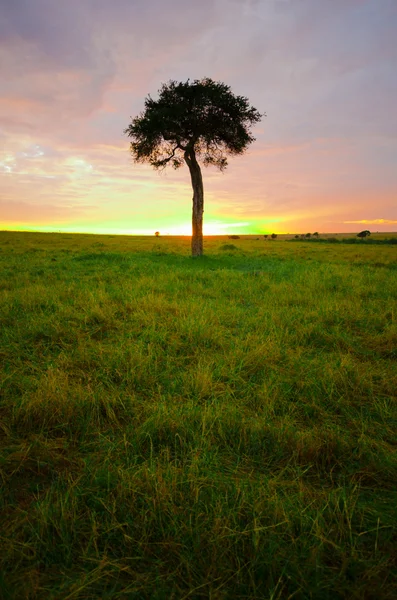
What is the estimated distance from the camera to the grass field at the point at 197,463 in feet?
4.12

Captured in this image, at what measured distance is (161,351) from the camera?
375 centimetres

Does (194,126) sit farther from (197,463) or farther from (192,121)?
(197,463)

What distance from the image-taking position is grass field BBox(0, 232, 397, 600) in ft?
4.12

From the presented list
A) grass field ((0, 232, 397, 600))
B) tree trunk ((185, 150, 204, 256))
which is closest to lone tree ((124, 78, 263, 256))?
tree trunk ((185, 150, 204, 256))

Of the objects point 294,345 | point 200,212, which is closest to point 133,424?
point 294,345

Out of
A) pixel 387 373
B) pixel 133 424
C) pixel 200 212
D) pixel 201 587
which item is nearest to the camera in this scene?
pixel 201 587

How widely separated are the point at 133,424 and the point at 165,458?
53 centimetres

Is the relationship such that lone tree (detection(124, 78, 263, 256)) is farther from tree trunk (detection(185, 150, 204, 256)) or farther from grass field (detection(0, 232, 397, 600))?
grass field (detection(0, 232, 397, 600))

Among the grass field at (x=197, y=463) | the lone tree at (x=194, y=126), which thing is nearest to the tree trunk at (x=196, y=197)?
the lone tree at (x=194, y=126)

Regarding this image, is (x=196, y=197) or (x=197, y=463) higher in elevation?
(x=196, y=197)

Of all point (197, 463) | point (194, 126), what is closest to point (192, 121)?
point (194, 126)

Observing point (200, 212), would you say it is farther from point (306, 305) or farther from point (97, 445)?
point (97, 445)

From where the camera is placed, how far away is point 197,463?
184 centimetres

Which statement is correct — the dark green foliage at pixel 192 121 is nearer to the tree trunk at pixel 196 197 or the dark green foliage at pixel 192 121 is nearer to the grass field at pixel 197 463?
→ the tree trunk at pixel 196 197
